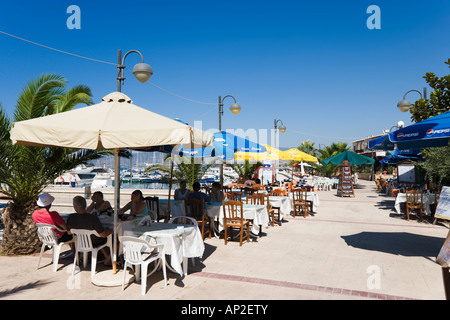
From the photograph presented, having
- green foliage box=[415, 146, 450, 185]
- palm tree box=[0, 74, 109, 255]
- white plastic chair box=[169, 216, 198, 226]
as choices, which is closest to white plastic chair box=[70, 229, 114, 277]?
white plastic chair box=[169, 216, 198, 226]

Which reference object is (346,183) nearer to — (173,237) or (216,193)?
(216,193)

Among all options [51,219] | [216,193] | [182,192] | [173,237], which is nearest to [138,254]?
[173,237]

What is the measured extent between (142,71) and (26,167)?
3075 mm

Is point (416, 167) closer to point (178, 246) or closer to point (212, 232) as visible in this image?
point (212, 232)

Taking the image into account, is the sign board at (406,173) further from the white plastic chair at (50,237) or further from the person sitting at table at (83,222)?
the white plastic chair at (50,237)

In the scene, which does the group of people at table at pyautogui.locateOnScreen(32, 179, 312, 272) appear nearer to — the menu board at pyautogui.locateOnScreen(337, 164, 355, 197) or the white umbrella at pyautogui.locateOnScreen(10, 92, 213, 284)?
the white umbrella at pyautogui.locateOnScreen(10, 92, 213, 284)

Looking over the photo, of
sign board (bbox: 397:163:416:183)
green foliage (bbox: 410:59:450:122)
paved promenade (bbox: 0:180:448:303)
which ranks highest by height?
green foliage (bbox: 410:59:450:122)

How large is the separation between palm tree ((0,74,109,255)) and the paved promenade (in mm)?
432

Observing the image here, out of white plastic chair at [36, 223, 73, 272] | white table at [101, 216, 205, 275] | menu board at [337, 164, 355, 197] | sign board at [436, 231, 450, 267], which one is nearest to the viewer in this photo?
sign board at [436, 231, 450, 267]

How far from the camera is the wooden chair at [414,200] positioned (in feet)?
33.4

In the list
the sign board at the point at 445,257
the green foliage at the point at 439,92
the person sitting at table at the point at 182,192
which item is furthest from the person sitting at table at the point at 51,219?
the green foliage at the point at 439,92

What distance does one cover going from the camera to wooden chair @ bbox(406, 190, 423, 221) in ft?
33.4

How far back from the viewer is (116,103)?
16.2 feet

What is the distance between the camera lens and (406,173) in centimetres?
1761
